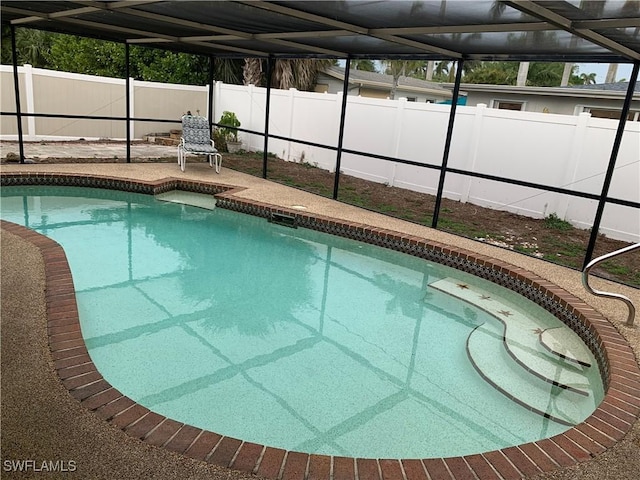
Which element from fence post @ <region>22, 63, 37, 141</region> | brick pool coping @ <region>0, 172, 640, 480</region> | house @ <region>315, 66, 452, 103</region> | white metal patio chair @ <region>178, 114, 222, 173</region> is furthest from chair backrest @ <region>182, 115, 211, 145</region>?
house @ <region>315, 66, 452, 103</region>

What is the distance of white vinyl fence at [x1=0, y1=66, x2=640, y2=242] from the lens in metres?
7.55

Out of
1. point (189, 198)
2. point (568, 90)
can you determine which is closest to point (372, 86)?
point (568, 90)

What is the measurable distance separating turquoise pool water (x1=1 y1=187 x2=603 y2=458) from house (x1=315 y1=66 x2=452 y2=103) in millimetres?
12492

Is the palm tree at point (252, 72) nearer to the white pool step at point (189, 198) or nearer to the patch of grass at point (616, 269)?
the white pool step at point (189, 198)

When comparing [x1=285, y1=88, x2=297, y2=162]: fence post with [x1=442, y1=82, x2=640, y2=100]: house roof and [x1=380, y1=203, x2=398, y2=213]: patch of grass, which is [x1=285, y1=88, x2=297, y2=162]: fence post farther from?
[x1=380, y1=203, x2=398, y2=213]: patch of grass

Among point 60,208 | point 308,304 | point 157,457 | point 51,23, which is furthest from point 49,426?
point 51,23

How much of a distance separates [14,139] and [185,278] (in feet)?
29.6

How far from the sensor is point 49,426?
2236mm

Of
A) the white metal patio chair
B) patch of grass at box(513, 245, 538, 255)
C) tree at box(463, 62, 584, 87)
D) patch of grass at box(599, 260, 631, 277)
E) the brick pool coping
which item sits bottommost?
patch of grass at box(599, 260, 631, 277)

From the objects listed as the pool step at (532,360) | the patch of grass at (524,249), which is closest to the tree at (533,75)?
the patch of grass at (524,249)

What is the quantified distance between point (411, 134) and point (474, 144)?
55.7 inches

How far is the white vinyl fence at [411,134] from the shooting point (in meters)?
7.55

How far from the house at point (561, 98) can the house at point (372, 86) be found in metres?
4.61

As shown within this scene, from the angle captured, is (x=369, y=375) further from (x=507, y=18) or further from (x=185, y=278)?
(x=507, y=18)
